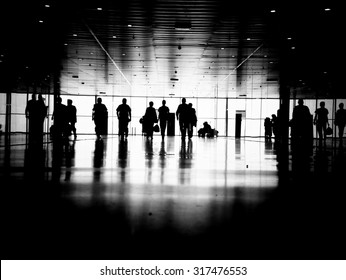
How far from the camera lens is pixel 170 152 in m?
12.1

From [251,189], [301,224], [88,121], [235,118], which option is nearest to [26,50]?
[251,189]

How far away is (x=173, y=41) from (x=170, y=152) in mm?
7122

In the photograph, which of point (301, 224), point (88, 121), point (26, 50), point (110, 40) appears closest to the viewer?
point (301, 224)

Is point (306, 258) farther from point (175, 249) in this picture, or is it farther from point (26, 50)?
point (26, 50)

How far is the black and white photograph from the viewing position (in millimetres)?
2861

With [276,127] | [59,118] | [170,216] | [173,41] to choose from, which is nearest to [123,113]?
[59,118]

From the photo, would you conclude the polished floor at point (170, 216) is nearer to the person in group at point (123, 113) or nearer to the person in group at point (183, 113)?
the person in group at point (183, 113)

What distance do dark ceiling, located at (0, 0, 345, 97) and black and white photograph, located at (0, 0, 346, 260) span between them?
81mm

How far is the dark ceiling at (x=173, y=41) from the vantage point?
42.5 feet

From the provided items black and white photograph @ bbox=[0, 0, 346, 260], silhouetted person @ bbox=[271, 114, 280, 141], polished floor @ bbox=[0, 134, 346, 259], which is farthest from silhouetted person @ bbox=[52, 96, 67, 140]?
silhouetted person @ bbox=[271, 114, 280, 141]

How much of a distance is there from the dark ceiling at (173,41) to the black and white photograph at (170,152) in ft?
0.26

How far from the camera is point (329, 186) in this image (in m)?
5.36

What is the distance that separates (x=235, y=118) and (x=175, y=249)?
45204 millimetres

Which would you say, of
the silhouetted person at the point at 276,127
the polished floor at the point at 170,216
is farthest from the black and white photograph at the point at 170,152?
the silhouetted person at the point at 276,127
